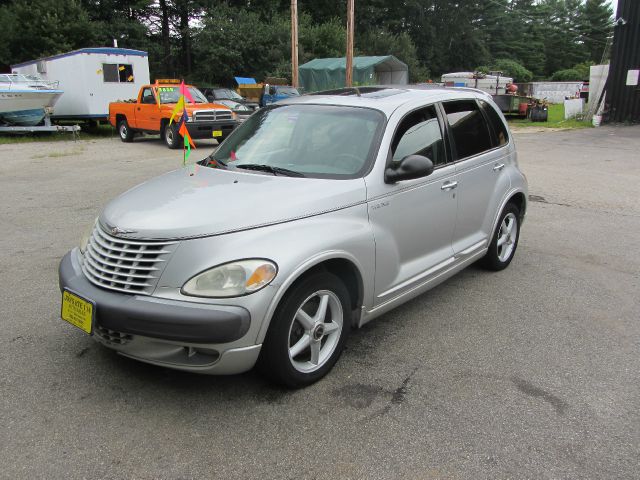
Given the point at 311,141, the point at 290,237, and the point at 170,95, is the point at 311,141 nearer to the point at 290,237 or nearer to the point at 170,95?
the point at 290,237

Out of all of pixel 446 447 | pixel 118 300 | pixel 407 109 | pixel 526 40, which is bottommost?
pixel 446 447

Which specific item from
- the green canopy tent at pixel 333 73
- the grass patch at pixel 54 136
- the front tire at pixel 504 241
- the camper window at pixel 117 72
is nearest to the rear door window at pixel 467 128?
the front tire at pixel 504 241

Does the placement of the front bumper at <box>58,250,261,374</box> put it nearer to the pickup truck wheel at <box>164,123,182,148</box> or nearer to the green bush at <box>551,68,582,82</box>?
the pickup truck wheel at <box>164,123,182,148</box>

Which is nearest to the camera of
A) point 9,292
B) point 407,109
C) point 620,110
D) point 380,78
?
point 407,109

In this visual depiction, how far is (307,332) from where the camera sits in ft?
10.1

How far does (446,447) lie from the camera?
2609mm

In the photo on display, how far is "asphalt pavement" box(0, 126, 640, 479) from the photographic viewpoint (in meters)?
2.50

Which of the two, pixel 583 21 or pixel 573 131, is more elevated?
pixel 583 21

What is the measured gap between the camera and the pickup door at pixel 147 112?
1650 centimetres

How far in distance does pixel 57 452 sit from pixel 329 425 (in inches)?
53.4


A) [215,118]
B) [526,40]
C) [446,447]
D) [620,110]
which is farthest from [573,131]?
[526,40]

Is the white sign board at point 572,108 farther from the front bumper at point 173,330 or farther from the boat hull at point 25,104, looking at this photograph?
the front bumper at point 173,330

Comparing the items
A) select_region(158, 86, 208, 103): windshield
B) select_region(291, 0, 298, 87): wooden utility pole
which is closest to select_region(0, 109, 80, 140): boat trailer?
select_region(158, 86, 208, 103): windshield

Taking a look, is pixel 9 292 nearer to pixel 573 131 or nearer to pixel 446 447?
pixel 446 447
